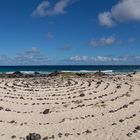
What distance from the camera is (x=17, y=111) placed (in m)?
22.8

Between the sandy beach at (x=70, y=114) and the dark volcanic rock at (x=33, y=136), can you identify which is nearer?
the dark volcanic rock at (x=33, y=136)

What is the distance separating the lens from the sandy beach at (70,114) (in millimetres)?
17141

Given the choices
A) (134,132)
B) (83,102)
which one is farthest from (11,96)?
(134,132)

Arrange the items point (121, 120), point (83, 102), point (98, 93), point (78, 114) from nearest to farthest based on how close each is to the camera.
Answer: point (121, 120)
point (78, 114)
point (83, 102)
point (98, 93)

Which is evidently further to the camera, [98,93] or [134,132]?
[98,93]

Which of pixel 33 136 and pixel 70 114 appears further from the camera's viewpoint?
pixel 70 114

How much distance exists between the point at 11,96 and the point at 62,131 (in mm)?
11821

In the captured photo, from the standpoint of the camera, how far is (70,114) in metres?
21.7

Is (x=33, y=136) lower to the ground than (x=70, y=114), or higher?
lower

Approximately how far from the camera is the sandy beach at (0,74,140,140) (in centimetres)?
1714

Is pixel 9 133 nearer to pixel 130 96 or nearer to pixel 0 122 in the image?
pixel 0 122

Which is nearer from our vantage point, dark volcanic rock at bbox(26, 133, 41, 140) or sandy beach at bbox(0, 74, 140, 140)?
dark volcanic rock at bbox(26, 133, 41, 140)

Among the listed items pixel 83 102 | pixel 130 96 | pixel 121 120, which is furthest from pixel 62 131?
pixel 130 96

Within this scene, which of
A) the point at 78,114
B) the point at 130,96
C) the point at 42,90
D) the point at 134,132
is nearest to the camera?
the point at 134,132
